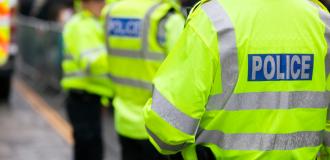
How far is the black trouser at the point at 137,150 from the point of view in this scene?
4059 mm

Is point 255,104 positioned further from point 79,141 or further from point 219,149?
point 79,141

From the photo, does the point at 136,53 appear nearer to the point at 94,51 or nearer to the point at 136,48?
the point at 136,48

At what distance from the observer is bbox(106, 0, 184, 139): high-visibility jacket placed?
3957 mm

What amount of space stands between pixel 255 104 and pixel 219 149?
22cm

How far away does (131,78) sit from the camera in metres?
4.13

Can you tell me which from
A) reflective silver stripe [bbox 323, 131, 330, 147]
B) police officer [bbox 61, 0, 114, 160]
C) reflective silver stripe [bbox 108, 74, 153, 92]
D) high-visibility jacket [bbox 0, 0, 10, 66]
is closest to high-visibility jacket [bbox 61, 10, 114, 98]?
police officer [bbox 61, 0, 114, 160]

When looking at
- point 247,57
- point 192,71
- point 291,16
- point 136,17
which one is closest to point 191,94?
point 192,71

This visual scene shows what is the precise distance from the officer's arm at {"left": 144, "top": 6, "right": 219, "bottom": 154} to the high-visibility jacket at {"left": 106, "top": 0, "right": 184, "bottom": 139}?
1.13 meters

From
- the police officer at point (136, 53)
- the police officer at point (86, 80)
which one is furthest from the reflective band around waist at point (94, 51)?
the police officer at point (136, 53)

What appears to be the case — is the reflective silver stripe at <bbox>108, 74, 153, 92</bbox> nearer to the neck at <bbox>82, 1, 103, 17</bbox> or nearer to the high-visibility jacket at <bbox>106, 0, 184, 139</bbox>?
the high-visibility jacket at <bbox>106, 0, 184, 139</bbox>

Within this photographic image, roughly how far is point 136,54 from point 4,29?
6.11 meters

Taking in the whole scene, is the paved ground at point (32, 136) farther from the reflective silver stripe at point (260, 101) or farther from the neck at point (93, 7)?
the reflective silver stripe at point (260, 101)

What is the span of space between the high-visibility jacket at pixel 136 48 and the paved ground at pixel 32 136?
3085 mm

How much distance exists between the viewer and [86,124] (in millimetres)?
5219
